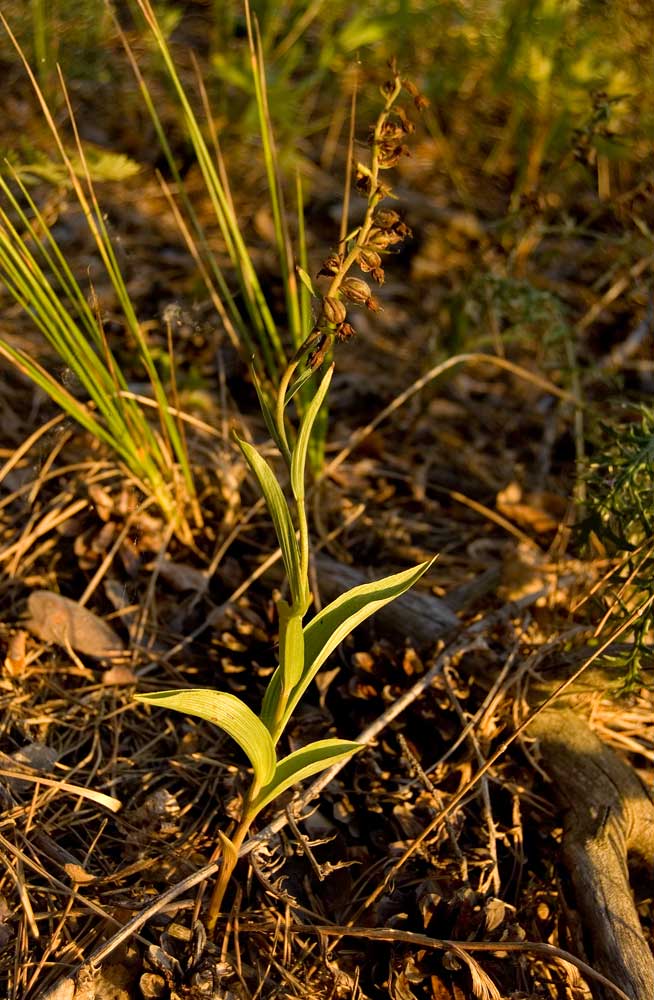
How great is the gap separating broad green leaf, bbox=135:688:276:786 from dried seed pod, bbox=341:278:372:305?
0.56 metres

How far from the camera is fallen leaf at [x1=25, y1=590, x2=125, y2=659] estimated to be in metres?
1.93

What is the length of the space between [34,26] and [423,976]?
9.59 feet

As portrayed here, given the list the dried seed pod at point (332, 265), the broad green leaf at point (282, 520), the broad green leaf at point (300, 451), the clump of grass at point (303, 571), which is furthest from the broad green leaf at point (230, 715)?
the dried seed pod at point (332, 265)

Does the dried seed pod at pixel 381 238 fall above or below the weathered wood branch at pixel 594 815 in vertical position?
above

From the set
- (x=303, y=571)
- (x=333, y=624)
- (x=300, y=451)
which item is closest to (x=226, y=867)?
(x=333, y=624)

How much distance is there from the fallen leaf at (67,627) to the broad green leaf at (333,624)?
706 millimetres

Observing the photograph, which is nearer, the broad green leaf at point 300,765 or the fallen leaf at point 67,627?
the broad green leaf at point 300,765

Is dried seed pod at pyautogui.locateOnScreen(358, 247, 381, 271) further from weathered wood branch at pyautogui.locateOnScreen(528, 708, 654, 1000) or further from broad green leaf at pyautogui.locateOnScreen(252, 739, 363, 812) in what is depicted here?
weathered wood branch at pyautogui.locateOnScreen(528, 708, 654, 1000)

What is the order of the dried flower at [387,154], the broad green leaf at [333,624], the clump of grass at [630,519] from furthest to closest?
the clump of grass at [630,519] → the broad green leaf at [333,624] → the dried flower at [387,154]

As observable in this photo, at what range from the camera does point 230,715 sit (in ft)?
4.08

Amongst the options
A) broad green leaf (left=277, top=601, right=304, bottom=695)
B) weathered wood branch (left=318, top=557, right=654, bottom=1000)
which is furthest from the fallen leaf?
broad green leaf (left=277, top=601, right=304, bottom=695)

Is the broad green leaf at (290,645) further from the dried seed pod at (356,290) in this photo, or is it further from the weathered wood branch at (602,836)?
the weathered wood branch at (602,836)

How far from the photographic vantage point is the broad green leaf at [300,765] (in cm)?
132

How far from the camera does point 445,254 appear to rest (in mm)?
3342
